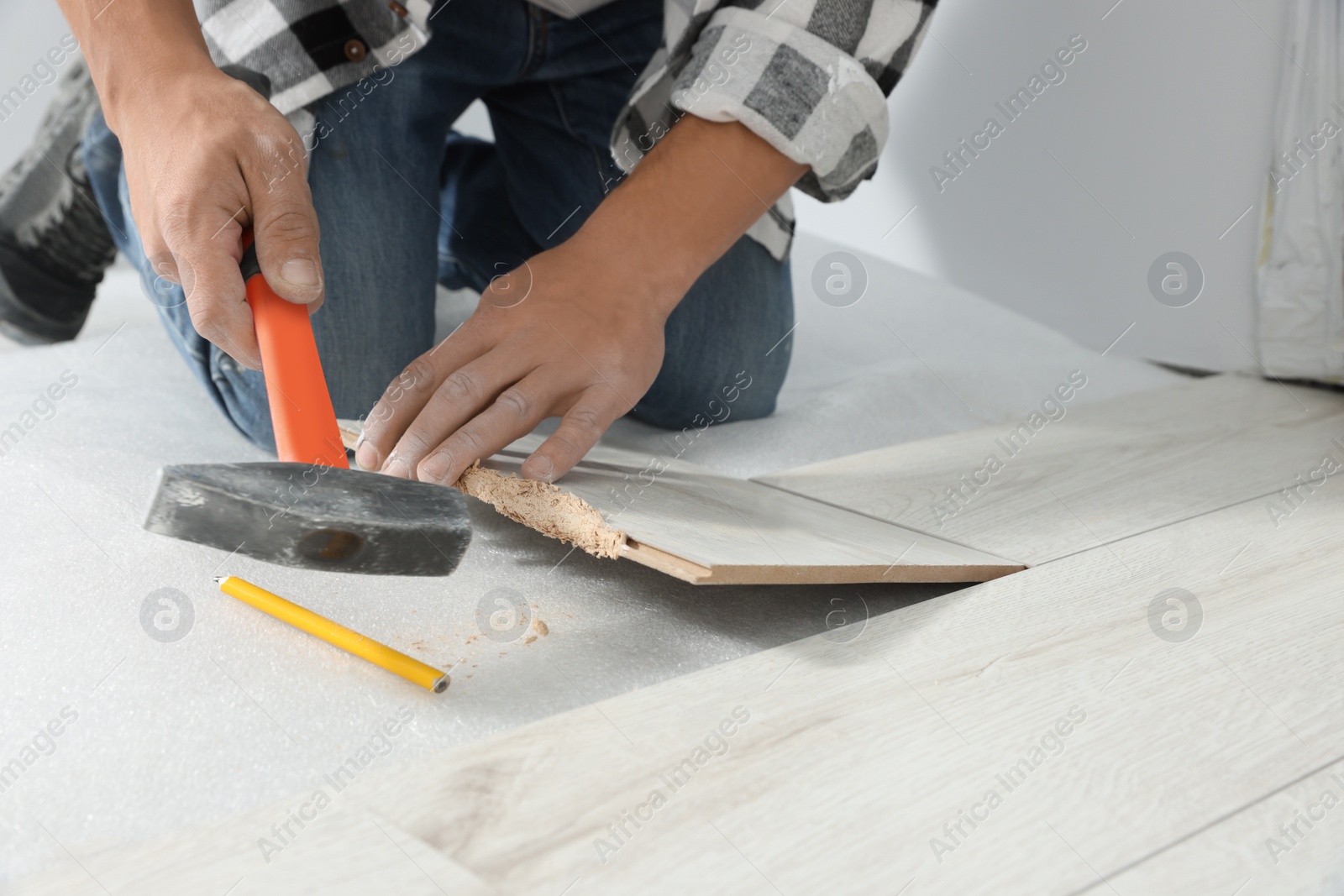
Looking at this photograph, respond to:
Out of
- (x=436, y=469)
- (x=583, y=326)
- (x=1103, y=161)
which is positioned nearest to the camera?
(x=436, y=469)

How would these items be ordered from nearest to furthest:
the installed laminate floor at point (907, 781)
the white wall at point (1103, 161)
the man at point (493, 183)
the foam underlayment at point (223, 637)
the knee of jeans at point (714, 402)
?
the installed laminate floor at point (907, 781)
the foam underlayment at point (223, 637)
the man at point (493, 183)
the knee of jeans at point (714, 402)
the white wall at point (1103, 161)

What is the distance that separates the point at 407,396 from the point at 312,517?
33 cm

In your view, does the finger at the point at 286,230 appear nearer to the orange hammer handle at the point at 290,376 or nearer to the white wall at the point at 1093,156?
the orange hammer handle at the point at 290,376

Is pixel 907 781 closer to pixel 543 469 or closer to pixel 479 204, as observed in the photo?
pixel 543 469

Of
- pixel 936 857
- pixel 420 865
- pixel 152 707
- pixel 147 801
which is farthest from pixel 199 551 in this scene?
pixel 936 857

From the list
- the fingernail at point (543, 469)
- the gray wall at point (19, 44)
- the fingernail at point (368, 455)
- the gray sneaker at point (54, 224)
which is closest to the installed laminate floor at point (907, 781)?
the fingernail at point (543, 469)

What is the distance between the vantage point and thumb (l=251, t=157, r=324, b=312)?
0.86 meters

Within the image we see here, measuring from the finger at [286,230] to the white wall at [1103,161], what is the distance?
1.55 metres

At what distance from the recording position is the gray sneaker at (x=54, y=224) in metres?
1.54

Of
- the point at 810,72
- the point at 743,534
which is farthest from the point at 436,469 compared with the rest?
the point at 810,72

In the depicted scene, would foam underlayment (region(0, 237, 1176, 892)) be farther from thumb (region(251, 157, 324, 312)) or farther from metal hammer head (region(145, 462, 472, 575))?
thumb (region(251, 157, 324, 312))

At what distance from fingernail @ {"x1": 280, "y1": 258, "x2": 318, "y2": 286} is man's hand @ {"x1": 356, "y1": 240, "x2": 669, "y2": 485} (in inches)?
5.5

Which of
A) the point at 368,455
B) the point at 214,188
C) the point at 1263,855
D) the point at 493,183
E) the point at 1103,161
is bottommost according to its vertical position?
the point at 1103,161

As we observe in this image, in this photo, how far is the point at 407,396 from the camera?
37.9 inches
